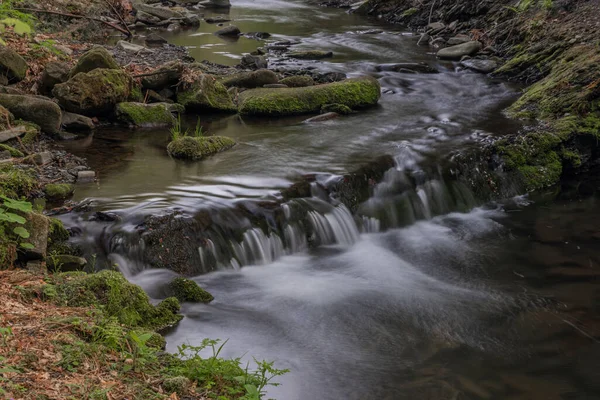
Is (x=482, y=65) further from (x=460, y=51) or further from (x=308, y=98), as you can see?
(x=308, y=98)

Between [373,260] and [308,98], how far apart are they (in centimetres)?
574

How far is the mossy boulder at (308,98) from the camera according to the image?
1245cm

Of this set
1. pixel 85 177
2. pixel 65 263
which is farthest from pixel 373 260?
pixel 85 177

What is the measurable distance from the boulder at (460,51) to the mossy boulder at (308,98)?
5672 mm

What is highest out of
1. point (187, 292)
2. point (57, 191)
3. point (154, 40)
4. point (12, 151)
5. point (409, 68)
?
point (154, 40)

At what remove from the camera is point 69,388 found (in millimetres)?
3609

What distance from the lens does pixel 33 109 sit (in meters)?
9.81

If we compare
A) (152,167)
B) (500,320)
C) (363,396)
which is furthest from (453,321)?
(152,167)

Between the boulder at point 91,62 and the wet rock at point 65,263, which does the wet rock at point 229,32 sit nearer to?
the boulder at point 91,62

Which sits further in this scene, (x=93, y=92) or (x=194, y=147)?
(x=93, y=92)

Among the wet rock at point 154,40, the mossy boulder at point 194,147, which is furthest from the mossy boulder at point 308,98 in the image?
the wet rock at point 154,40

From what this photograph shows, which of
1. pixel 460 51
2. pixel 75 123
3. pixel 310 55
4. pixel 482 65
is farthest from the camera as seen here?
pixel 310 55

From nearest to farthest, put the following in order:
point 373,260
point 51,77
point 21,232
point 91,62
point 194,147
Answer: point 21,232 < point 373,260 < point 194,147 < point 51,77 < point 91,62

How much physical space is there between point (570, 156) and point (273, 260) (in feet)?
21.8
